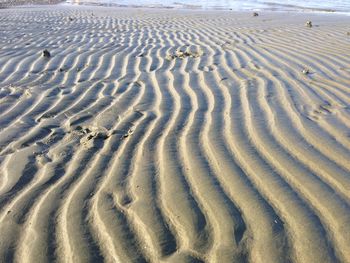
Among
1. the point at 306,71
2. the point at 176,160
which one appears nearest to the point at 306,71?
the point at 306,71

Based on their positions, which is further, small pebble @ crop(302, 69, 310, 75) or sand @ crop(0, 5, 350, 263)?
small pebble @ crop(302, 69, 310, 75)

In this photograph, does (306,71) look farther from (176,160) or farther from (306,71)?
(176,160)

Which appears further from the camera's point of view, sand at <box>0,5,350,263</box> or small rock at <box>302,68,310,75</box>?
small rock at <box>302,68,310,75</box>

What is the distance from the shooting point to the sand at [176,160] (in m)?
2.14

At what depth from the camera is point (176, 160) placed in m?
3.00

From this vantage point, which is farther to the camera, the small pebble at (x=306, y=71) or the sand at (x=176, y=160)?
the small pebble at (x=306, y=71)

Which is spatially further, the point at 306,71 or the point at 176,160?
the point at 306,71

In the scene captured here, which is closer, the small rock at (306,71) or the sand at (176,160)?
the sand at (176,160)

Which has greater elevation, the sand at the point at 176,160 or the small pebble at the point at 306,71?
the sand at the point at 176,160

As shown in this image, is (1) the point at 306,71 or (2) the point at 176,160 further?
(1) the point at 306,71

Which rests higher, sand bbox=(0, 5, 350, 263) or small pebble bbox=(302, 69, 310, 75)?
sand bbox=(0, 5, 350, 263)

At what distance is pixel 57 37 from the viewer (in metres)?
9.36

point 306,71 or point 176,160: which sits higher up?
point 176,160

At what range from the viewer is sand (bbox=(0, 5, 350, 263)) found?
7.02 feet
